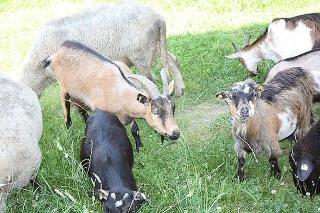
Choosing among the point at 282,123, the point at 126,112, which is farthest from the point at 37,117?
the point at 282,123

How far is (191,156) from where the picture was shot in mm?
6215

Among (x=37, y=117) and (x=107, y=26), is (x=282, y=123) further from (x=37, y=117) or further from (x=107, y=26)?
(x=107, y=26)

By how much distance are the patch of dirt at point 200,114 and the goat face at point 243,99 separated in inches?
83.6

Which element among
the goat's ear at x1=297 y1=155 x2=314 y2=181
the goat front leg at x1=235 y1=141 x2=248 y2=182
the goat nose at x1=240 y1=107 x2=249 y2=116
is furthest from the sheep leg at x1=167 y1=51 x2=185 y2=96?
the goat's ear at x1=297 y1=155 x2=314 y2=181

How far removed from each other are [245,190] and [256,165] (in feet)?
2.40

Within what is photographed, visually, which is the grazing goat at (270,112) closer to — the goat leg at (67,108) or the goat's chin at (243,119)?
the goat's chin at (243,119)

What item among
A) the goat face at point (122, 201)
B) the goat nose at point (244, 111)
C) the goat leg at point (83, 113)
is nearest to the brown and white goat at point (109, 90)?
the goat leg at point (83, 113)

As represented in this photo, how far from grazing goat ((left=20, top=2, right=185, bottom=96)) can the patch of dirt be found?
2.89ft

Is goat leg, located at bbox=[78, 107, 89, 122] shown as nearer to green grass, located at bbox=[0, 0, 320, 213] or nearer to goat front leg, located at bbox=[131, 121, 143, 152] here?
green grass, located at bbox=[0, 0, 320, 213]

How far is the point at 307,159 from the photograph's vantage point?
17.3ft

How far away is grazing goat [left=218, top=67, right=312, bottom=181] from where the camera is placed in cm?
555

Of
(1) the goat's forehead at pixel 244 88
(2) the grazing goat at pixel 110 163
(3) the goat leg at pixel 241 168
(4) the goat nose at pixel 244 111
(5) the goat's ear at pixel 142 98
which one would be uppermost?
(1) the goat's forehead at pixel 244 88

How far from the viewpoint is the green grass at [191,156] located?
525 centimetres

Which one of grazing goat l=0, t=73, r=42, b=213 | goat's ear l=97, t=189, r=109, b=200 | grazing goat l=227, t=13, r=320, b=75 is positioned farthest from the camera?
grazing goat l=227, t=13, r=320, b=75
